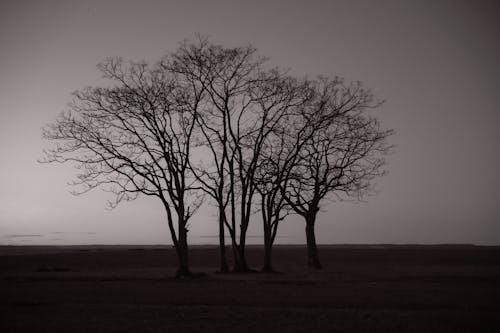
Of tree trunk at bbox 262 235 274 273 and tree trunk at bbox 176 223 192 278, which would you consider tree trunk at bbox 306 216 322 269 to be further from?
tree trunk at bbox 176 223 192 278

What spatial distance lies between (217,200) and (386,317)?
21.4 m

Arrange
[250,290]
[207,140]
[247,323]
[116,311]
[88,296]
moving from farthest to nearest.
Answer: [207,140]
[250,290]
[88,296]
[116,311]
[247,323]

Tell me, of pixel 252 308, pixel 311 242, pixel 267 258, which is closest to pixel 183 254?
pixel 267 258

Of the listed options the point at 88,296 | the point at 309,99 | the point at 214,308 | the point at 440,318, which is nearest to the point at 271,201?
the point at 309,99

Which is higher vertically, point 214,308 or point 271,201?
point 271,201

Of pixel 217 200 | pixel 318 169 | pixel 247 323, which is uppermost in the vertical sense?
pixel 318 169

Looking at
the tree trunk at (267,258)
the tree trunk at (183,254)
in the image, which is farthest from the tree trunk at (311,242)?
the tree trunk at (183,254)

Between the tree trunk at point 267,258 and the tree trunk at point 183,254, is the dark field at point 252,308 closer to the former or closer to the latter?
the tree trunk at point 183,254

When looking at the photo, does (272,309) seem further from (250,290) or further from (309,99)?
(309,99)

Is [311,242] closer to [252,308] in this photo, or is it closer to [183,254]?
[183,254]

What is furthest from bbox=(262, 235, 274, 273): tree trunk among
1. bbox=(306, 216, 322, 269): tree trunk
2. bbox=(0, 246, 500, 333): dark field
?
bbox=(0, 246, 500, 333): dark field

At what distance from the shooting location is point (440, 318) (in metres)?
Result: 14.6

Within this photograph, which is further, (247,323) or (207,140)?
(207,140)

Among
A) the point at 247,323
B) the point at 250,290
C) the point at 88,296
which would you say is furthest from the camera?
the point at 250,290
